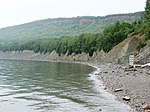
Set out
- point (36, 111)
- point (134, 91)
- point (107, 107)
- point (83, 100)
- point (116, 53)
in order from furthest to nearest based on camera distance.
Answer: point (116, 53) < point (134, 91) < point (83, 100) < point (107, 107) < point (36, 111)

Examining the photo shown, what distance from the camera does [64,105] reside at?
28203 mm

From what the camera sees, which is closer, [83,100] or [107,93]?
[83,100]

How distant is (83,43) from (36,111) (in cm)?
14313

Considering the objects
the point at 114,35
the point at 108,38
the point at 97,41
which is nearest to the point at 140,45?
the point at 114,35

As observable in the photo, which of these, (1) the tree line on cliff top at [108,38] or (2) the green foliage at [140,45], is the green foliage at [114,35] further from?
(2) the green foliage at [140,45]

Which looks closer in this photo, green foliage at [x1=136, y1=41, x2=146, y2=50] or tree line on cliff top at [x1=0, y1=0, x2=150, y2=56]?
green foliage at [x1=136, y1=41, x2=146, y2=50]

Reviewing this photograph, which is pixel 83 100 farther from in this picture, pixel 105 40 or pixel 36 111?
pixel 105 40

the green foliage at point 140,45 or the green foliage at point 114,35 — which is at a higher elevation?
the green foliage at point 114,35

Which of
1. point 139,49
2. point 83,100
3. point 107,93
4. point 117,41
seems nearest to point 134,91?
point 107,93

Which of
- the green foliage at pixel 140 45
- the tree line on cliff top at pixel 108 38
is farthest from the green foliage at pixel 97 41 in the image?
the green foliage at pixel 140 45

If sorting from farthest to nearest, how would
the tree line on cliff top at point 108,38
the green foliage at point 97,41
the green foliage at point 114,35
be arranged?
the green foliage at point 97,41 → the green foliage at point 114,35 → the tree line on cliff top at point 108,38

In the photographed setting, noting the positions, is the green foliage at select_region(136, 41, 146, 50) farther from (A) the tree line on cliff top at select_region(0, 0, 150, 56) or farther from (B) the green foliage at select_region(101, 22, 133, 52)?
(B) the green foliage at select_region(101, 22, 133, 52)

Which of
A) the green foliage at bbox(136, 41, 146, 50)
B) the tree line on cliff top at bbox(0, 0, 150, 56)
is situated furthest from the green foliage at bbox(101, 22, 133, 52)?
the green foliage at bbox(136, 41, 146, 50)

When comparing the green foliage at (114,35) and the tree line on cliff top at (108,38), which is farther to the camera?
the green foliage at (114,35)
